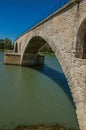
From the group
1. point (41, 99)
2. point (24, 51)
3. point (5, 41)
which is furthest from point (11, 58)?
point (5, 41)

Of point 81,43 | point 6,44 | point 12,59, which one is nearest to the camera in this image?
point 81,43

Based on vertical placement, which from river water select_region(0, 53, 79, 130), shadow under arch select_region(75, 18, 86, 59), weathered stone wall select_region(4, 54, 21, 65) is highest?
shadow under arch select_region(75, 18, 86, 59)

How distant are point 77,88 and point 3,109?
4.61 metres

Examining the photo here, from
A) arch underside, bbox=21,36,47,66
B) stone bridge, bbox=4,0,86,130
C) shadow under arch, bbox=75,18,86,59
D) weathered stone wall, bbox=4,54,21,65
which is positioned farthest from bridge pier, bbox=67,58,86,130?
weathered stone wall, bbox=4,54,21,65

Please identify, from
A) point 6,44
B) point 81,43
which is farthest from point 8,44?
point 81,43

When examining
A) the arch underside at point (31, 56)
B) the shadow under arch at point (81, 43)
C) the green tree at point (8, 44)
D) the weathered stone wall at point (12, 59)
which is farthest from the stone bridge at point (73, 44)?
the green tree at point (8, 44)

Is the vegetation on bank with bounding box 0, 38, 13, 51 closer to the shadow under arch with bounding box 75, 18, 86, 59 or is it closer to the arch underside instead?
the arch underside

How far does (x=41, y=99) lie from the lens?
15.0 metres

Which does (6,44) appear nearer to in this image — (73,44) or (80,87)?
(73,44)

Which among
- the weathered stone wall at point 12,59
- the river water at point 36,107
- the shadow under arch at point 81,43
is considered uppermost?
the shadow under arch at point 81,43

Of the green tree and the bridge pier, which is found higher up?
the green tree

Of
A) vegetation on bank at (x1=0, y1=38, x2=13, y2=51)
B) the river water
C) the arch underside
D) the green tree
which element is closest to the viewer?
the river water

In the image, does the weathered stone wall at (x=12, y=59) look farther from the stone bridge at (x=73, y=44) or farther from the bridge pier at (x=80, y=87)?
the bridge pier at (x=80, y=87)

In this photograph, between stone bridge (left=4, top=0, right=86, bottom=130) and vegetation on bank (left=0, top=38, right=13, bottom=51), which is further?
vegetation on bank (left=0, top=38, right=13, bottom=51)
